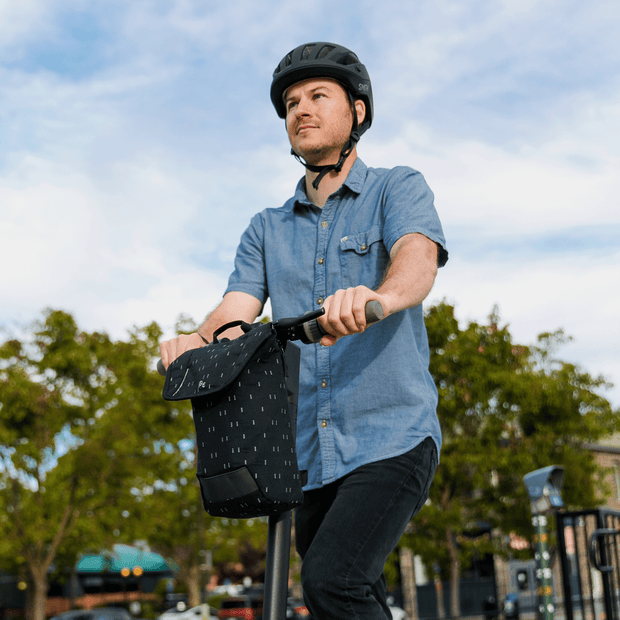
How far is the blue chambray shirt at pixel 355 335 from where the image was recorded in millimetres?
2500

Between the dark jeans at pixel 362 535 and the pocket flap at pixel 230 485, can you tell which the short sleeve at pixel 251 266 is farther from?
the pocket flap at pixel 230 485

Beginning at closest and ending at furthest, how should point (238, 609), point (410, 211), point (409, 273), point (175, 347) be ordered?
point (409, 273) < point (175, 347) < point (410, 211) < point (238, 609)

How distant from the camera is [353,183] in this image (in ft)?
9.74

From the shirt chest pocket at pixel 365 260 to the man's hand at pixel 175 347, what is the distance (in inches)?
24.9

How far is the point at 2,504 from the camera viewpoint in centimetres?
2191

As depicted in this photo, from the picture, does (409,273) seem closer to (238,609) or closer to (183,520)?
(183,520)

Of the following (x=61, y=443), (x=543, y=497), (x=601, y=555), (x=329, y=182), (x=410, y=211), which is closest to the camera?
(x=410, y=211)

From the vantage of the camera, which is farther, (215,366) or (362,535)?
(362,535)

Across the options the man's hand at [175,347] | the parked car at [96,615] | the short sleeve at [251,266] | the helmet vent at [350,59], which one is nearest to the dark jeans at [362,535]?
the man's hand at [175,347]

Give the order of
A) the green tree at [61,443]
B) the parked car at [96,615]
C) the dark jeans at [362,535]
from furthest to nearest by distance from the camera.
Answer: the parked car at [96,615]
the green tree at [61,443]
the dark jeans at [362,535]

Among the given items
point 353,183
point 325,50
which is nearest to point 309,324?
point 353,183

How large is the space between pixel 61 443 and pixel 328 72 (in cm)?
2197

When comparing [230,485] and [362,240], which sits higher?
[362,240]

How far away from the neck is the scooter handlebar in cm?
111
